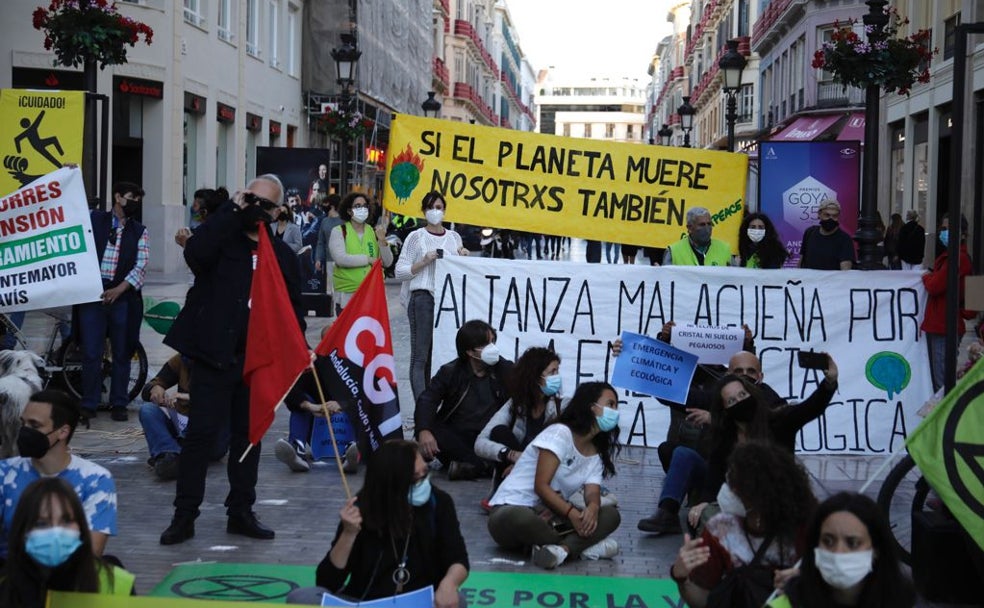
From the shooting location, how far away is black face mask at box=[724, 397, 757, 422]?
6316 millimetres

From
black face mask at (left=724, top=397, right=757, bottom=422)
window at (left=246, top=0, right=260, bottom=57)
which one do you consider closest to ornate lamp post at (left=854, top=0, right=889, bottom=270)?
black face mask at (left=724, top=397, right=757, bottom=422)

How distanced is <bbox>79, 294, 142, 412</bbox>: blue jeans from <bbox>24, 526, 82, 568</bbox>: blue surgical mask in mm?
6883

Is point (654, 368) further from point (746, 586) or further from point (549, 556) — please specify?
point (746, 586)

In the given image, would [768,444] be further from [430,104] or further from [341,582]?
[430,104]

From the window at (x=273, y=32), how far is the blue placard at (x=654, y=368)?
29024 mm

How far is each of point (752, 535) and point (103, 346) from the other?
7234 mm

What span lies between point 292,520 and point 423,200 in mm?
3732

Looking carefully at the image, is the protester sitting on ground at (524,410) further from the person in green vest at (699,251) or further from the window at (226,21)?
the window at (226,21)

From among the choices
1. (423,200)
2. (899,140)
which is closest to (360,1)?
(899,140)

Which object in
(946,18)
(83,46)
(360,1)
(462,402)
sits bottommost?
(462,402)

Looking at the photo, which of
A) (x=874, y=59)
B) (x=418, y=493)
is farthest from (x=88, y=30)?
(x=418, y=493)

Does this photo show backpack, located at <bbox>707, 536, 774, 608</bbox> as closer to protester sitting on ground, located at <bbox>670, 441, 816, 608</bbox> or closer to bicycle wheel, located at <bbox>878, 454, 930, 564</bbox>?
protester sitting on ground, located at <bbox>670, 441, 816, 608</bbox>

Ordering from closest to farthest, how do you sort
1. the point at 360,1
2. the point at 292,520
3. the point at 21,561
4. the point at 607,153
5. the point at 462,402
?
the point at 21,561 → the point at 292,520 → the point at 462,402 → the point at 607,153 → the point at 360,1

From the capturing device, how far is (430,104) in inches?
1368
